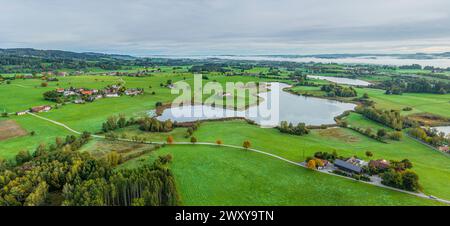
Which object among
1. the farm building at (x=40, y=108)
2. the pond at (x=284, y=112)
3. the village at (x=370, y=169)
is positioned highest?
the farm building at (x=40, y=108)

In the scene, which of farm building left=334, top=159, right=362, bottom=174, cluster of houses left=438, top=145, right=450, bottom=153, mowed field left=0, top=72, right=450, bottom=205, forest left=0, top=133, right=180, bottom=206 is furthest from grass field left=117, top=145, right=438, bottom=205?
cluster of houses left=438, top=145, right=450, bottom=153

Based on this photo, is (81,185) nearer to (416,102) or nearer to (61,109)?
(61,109)

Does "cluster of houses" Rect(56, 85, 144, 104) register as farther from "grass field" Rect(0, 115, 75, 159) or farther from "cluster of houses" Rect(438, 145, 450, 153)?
"cluster of houses" Rect(438, 145, 450, 153)

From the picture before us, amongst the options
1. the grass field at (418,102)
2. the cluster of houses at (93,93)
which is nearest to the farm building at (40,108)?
the cluster of houses at (93,93)

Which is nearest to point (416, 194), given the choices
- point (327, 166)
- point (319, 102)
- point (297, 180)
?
point (327, 166)

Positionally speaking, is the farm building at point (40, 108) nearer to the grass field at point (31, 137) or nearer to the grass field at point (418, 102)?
the grass field at point (31, 137)

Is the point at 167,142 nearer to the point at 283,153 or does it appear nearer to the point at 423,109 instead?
the point at 283,153

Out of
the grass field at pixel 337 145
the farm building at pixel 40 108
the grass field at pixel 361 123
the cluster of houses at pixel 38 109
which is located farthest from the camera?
the farm building at pixel 40 108
